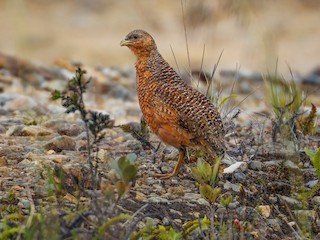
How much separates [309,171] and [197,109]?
0.94m

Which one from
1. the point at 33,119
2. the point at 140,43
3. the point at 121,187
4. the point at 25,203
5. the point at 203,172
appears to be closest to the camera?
the point at 121,187

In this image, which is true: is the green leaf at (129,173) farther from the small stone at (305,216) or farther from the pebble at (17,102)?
the pebble at (17,102)

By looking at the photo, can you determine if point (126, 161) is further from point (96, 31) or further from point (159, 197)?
point (96, 31)

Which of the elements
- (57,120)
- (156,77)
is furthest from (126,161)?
(57,120)

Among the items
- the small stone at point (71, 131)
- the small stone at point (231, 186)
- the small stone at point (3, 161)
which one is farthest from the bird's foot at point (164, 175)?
the small stone at point (71, 131)

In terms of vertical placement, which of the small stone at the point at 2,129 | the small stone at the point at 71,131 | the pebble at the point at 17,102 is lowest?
the small stone at the point at 2,129

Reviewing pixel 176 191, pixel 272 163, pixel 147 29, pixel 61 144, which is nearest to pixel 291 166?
pixel 272 163

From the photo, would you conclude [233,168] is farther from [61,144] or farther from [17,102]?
[17,102]

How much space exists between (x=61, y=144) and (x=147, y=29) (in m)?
10.1

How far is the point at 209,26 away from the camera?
162 inches

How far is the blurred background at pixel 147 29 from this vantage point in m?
14.6

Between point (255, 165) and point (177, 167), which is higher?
point (255, 165)

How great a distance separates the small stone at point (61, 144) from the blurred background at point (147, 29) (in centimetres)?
657

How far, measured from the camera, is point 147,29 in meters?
16.2
